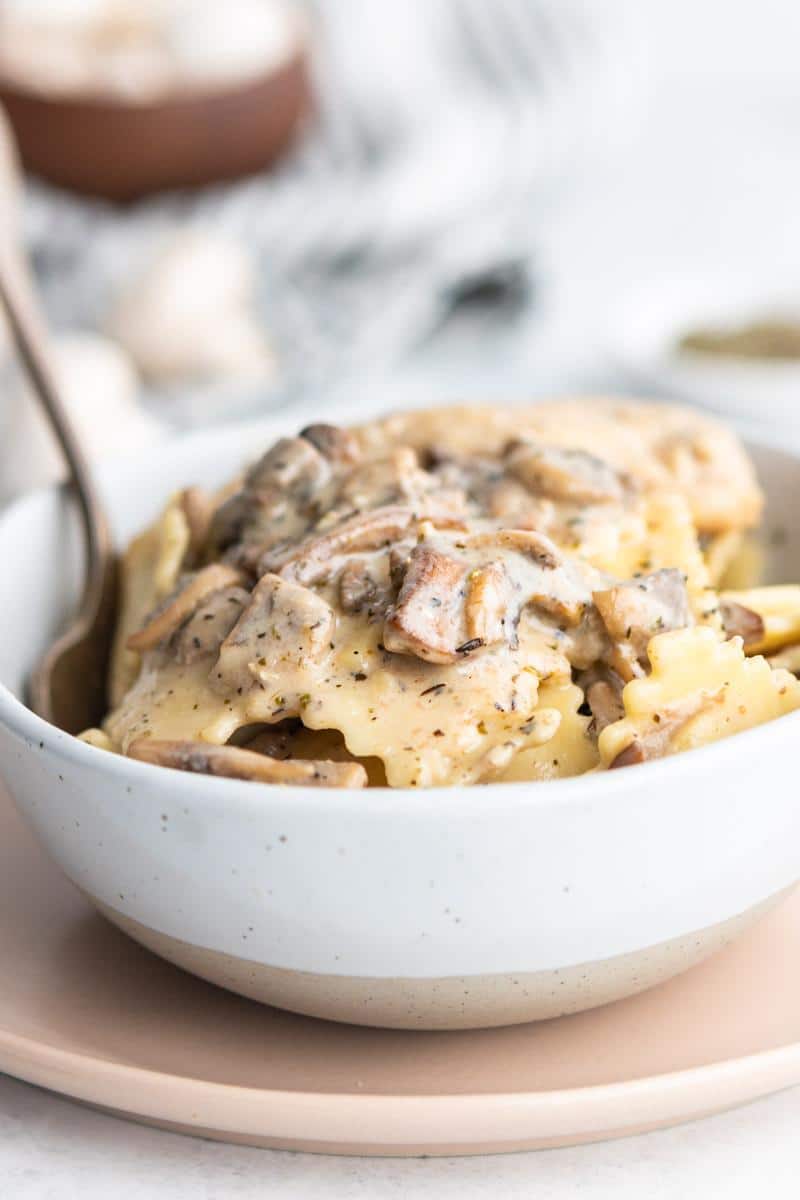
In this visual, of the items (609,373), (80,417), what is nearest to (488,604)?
(80,417)

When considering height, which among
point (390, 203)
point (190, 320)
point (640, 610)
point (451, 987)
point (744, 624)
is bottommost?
point (190, 320)

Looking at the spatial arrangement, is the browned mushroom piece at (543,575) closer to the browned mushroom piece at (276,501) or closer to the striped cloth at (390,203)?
the browned mushroom piece at (276,501)

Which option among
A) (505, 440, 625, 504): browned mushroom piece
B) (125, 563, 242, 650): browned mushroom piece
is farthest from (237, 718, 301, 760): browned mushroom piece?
(505, 440, 625, 504): browned mushroom piece

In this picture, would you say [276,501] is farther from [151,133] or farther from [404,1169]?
[151,133]

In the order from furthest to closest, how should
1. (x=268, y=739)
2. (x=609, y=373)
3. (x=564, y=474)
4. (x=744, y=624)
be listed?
1. (x=609, y=373)
2. (x=564, y=474)
3. (x=744, y=624)
4. (x=268, y=739)

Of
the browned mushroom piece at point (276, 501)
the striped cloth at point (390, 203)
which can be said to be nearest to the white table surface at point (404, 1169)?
the browned mushroom piece at point (276, 501)

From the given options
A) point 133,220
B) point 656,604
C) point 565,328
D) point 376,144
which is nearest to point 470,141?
point 376,144

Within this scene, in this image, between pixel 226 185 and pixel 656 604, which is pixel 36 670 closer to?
pixel 656 604
